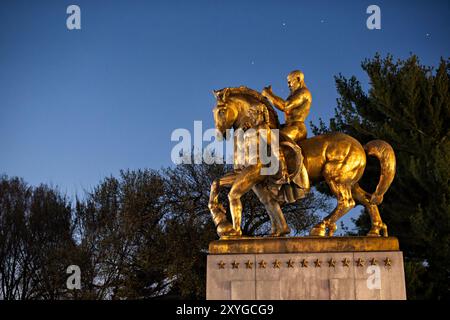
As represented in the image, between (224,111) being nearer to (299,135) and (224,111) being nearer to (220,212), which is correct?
(299,135)

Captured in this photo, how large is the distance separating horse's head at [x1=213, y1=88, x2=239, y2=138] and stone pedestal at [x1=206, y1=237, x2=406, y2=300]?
193 cm

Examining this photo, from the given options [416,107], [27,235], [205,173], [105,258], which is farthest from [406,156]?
[27,235]

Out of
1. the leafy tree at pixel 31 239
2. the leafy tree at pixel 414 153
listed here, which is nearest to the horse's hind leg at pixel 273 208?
the leafy tree at pixel 414 153

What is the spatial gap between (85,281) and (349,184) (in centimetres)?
1619

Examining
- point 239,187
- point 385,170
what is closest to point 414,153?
point 385,170

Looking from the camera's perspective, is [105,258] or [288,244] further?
[105,258]

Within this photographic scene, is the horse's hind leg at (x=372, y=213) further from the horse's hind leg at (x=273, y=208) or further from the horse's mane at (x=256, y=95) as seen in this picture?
the horse's mane at (x=256, y=95)

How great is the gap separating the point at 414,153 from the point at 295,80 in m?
8.04

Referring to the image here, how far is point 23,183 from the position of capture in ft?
93.4

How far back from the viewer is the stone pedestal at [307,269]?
766 cm

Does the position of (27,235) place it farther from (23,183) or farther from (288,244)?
(288,244)

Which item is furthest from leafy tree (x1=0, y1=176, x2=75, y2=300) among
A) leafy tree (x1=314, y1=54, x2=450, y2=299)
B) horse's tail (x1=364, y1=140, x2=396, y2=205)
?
horse's tail (x1=364, y1=140, x2=396, y2=205)

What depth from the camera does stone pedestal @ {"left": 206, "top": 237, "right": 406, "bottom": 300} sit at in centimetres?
766

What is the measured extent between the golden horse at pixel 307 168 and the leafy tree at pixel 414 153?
6186 millimetres
